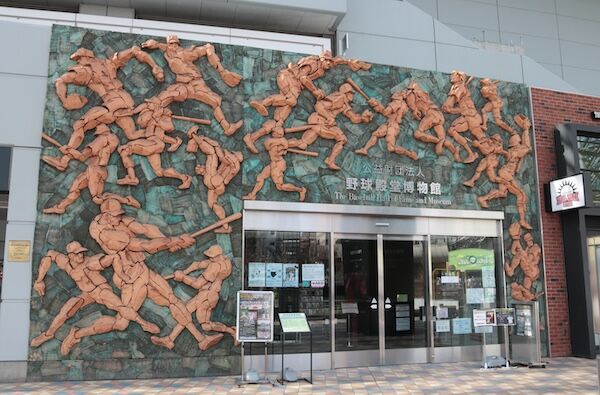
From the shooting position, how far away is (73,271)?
8.52 m

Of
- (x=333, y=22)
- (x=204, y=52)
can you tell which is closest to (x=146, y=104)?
(x=204, y=52)

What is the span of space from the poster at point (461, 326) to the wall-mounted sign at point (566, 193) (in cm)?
315

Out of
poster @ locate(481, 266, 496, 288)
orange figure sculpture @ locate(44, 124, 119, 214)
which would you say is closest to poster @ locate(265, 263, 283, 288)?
orange figure sculpture @ locate(44, 124, 119, 214)

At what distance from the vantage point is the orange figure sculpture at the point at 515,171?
1135 centimetres

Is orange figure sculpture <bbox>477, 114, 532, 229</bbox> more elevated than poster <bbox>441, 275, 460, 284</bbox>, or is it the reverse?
orange figure sculpture <bbox>477, 114, 532, 229</bbox>

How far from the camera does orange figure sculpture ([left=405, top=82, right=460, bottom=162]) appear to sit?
11.0 m

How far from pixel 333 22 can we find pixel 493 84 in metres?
5.09

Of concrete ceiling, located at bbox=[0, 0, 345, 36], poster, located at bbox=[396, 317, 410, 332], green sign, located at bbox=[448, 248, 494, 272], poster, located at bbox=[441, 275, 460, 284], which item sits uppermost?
concrete ceiling, located at bbox=[0, 0, 345, 36]

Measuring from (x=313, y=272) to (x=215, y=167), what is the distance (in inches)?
103

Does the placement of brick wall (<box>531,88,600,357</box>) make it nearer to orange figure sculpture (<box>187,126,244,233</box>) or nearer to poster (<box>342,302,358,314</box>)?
poster (<box>342,302,358,314</box>)

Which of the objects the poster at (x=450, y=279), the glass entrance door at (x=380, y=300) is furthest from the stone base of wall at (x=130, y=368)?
the poster at (x=450, y=279)

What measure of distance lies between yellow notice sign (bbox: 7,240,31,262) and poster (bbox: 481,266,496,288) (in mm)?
8598

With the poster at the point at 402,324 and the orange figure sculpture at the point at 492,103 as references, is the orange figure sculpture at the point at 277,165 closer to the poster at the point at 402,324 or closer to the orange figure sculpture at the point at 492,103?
the poster at the point at 402,324

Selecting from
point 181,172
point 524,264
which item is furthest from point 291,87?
point 524,264
